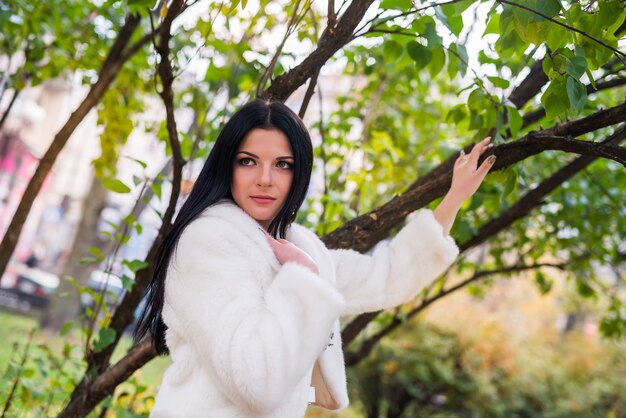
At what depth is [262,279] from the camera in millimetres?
1607

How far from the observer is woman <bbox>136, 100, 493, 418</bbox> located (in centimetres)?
143

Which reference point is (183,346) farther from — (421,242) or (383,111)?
(383,111)

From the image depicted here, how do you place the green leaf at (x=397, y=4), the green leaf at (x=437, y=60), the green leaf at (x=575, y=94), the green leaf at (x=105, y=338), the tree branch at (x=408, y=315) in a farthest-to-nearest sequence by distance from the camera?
1. the tree branch at (x=408, y=315)
2. the green leaf at (x=105, y=338)
3. the green leaf at (x=437, y=60)
4. the green leaf at (x=397, y=4)
5. the green leaf at (x=575, y=94)

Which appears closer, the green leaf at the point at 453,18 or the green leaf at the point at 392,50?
the green leaf at the point at 453,18

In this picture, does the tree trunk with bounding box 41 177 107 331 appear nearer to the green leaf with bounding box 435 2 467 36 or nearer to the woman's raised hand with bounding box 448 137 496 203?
the green leaf with bounding box 435 2 467 36

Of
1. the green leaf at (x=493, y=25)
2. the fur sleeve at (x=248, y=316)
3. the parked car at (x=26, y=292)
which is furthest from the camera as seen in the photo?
the parked car at (x=26, y=292)

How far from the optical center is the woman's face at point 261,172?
1765 millimetres

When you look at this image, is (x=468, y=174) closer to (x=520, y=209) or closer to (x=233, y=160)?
(x=233, y=160)

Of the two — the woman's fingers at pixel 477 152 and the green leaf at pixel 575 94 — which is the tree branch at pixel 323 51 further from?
the green leaf at pixel 575 94

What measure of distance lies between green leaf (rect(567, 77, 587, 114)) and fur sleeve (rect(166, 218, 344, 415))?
734 mm

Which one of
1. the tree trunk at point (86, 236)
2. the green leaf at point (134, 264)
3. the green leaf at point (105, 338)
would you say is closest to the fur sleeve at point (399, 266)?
the green leaf at point (134, 264)

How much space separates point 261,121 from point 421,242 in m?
0.55

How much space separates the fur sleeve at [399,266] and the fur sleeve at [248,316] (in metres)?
0.40

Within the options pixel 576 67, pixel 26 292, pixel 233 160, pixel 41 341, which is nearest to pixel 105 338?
pixel 233 160
